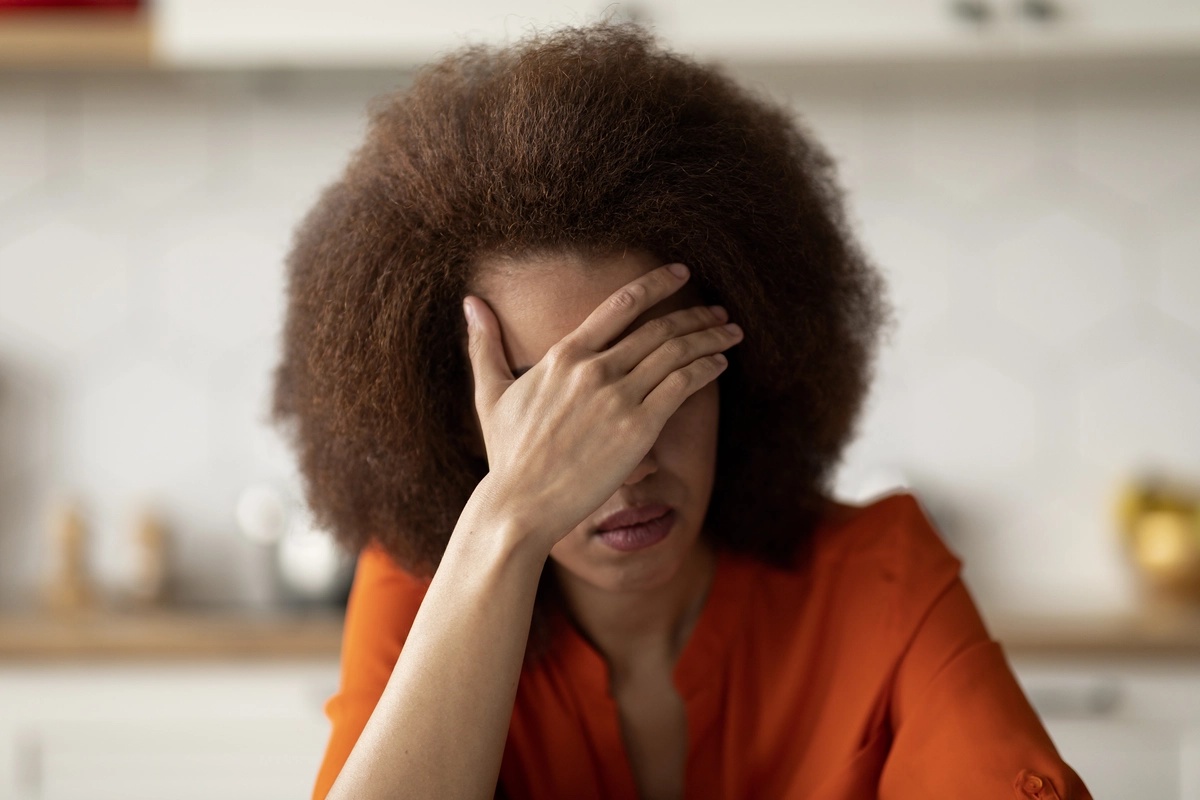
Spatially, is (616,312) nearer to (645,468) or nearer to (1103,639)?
(645,468)

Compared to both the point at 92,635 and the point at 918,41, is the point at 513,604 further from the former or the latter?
the point at 918,41

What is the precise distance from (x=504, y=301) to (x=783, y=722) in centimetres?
52

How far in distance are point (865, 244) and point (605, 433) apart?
63.0 inches

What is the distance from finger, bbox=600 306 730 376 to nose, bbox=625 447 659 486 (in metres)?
0.09

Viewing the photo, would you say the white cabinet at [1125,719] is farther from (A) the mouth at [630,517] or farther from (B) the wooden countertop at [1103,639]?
(A) the mouth at [630,517]

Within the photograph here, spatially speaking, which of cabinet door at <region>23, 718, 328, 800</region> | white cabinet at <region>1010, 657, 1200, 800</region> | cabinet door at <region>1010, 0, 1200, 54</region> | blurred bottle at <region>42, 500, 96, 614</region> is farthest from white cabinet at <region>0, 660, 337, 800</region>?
cabinet door at <region>1010, 0, 1200, 54</region>

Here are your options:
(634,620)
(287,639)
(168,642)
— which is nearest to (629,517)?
(634,620)

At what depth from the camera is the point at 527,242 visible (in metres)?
1.00

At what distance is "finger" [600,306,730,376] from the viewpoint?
3.25ft

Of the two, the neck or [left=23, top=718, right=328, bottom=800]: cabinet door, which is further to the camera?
[left=23, top=718, right=328, bottom=800]: cabinet door

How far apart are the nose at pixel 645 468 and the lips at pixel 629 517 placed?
0.09 ft

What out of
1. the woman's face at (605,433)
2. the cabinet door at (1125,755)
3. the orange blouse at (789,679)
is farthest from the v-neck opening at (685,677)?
the cabinet door at (1125,755)

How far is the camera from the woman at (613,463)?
964 mm

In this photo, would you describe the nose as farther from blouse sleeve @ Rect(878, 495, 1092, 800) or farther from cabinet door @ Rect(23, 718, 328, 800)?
cabinet door @ Rect(23, 718, 328, 800)
